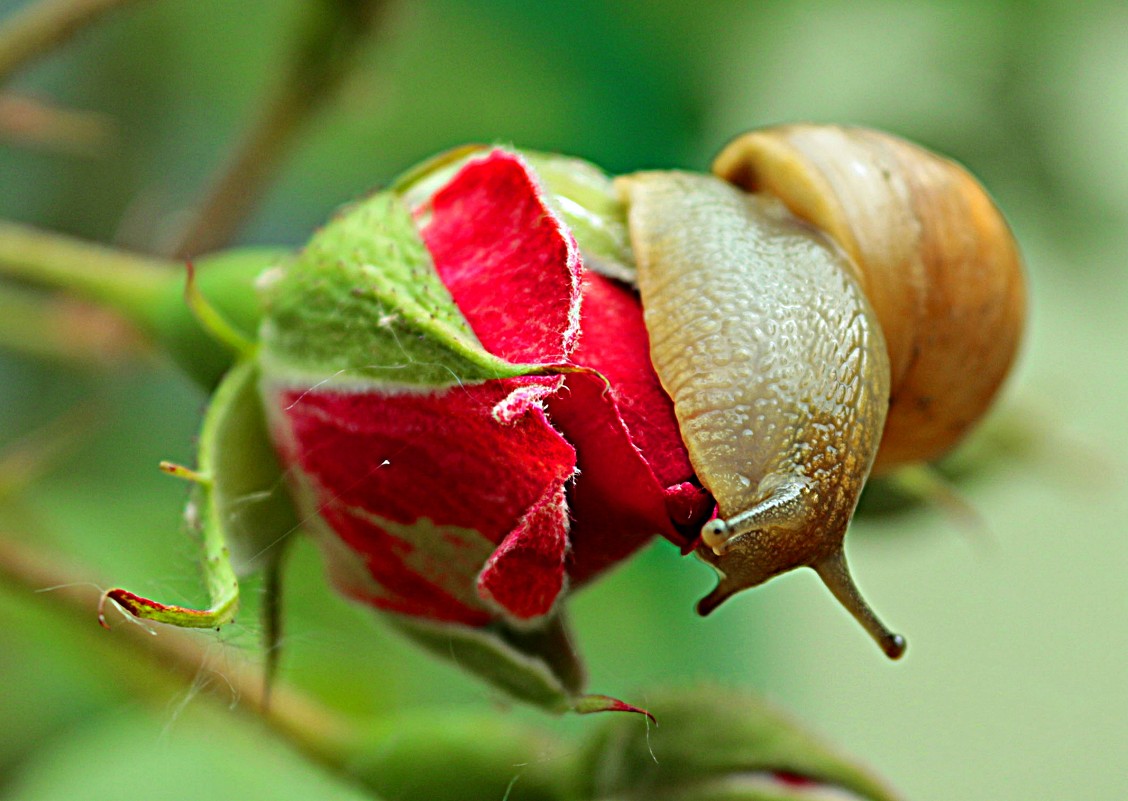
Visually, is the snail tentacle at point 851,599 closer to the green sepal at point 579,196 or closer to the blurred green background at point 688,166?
the green sepal at point 579,196

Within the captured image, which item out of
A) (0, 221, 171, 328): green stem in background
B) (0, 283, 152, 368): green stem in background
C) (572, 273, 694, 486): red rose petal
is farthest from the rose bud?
(0, 283, 152, 368): green stem in background

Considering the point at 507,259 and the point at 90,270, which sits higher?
the point at 507,259

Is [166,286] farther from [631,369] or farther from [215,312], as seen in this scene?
[631,369]

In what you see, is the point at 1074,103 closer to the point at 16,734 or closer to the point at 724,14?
the point at 724,14

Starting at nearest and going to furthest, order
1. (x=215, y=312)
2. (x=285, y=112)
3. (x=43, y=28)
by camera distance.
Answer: (x=215, y=312)
(x=43, y=28)
(x=285, y=112)

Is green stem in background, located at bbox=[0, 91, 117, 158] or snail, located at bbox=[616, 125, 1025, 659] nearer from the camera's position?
snail, located at bbox=[616, 125, 1025, 659]

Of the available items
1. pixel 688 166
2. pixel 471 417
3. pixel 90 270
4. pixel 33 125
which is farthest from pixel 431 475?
pixel 688 166

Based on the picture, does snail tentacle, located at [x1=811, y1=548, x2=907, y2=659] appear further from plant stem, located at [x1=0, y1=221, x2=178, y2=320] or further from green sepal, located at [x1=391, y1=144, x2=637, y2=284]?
plant stem, located at [x1=0, y1=221, x2=178, y2=320]
